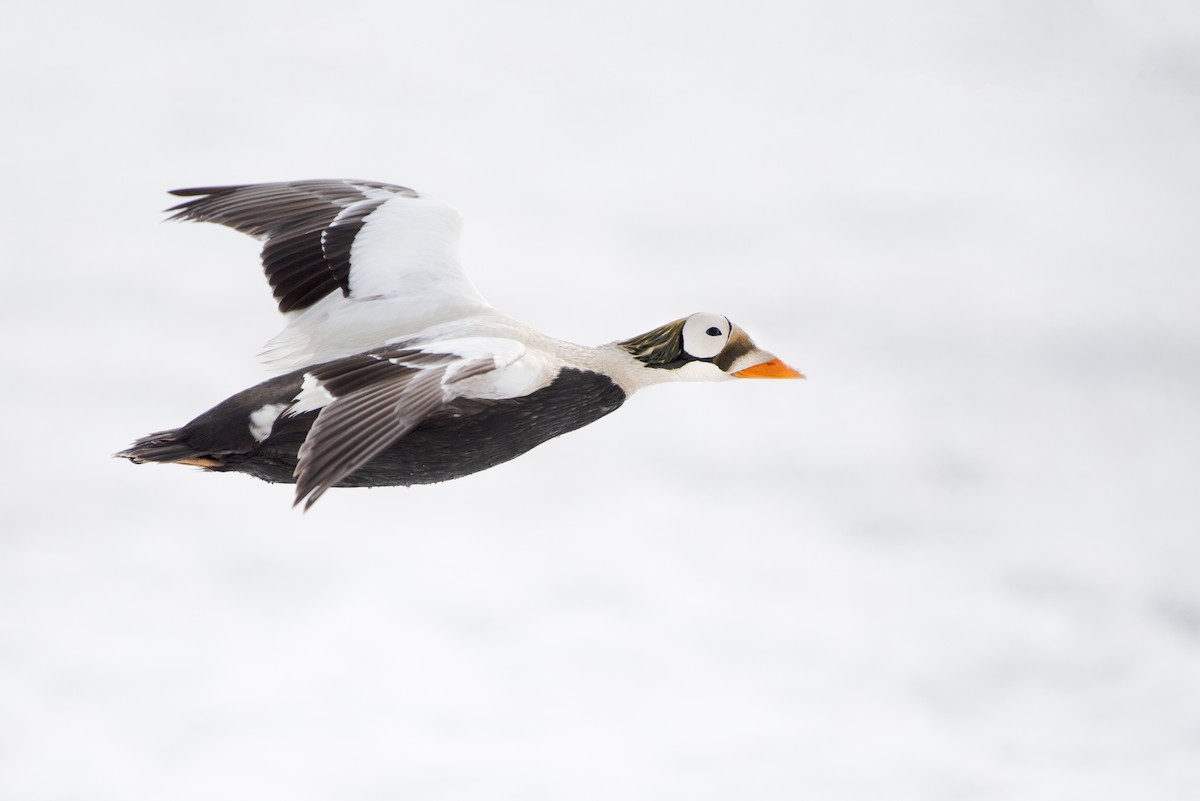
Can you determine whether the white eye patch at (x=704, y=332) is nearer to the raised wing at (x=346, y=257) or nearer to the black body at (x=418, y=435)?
the black body at (x=418, y=435)

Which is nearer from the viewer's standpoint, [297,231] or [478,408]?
[478,408]

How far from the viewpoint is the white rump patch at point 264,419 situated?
16.4 feet

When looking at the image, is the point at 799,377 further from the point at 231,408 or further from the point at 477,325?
the point at 231,408

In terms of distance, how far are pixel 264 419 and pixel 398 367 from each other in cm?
62

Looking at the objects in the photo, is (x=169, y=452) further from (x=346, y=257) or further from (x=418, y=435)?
(x=346, y=257)

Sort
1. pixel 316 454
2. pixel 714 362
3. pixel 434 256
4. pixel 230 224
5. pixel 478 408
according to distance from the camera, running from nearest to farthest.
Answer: pixel 316 454, pixel 478 408, pixel 714 362, pixel 434 256, pixel 230 224

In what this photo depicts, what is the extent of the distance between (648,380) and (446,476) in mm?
777

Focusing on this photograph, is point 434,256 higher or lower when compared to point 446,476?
higher

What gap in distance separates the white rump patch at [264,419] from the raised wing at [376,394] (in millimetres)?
73

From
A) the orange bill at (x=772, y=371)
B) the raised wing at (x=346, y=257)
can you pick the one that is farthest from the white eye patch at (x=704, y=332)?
the raised wing at (x=346, y=257)

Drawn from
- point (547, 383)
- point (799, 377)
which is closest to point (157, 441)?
point (547, 383)

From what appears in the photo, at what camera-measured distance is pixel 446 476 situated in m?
5.09

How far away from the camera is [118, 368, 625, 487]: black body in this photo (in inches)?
192

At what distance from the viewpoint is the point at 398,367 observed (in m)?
4.67
